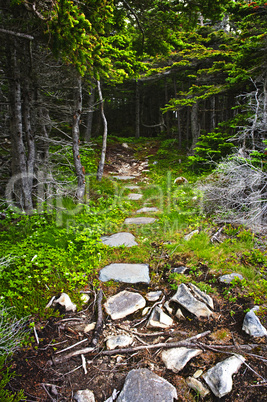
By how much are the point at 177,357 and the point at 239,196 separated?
4203 mm

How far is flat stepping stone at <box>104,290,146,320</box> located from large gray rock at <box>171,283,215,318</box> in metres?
0.51

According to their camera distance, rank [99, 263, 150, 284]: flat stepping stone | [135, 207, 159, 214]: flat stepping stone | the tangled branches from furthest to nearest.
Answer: [135, 207, 159, 214]: flat stepping stone < the tangled branches < [99, 263, 150, 284]: flat stepping stone

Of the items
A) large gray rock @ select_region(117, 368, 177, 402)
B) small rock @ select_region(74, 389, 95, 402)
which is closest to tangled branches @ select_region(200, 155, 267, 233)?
large gray rock @ select_region(117, 368, 177, 402)

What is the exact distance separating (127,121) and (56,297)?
28.3 m

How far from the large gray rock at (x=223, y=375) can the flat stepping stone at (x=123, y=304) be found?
46.8 inches

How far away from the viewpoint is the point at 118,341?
2.58m

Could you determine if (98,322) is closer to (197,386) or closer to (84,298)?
(84,298)

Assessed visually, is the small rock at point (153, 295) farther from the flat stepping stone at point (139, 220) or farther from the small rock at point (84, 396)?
the flat stepping stone at point (139, 220)

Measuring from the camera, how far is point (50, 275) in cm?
334

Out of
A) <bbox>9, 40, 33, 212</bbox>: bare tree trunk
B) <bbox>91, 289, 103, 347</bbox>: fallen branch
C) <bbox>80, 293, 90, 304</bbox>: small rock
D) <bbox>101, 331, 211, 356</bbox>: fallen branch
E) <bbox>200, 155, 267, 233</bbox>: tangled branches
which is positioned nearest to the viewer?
<bbox>101, 331, 211, 356</bbox>: fallen branch

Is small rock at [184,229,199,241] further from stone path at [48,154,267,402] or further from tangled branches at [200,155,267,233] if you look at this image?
stone path at [48,154,267,402]

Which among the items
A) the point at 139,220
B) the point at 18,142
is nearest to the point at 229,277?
the point at 139,220

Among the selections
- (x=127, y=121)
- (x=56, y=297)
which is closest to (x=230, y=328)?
(x=56, y=297)

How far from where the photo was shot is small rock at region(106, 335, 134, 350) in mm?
2533
